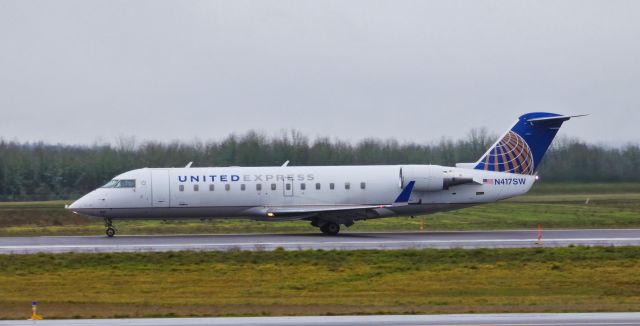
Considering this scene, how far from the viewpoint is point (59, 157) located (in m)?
83.1

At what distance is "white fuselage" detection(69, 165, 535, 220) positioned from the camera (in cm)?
4153

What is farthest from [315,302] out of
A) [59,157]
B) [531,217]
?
[59,157]

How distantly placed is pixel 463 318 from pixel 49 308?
9.84 m

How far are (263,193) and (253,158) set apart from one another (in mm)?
23959

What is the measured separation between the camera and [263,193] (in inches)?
1634

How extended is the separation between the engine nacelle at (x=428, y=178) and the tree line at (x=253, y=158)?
21.2 metres

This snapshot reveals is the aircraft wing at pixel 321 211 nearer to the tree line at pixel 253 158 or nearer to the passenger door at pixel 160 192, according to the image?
the passenger door at pixel 160 192

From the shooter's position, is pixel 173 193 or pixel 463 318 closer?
pixel 463 318

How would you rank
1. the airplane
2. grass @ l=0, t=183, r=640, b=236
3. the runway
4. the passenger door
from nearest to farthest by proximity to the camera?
the runway
the airplane
the passenger door
grass @ l=0, t=183, r=640, b=236

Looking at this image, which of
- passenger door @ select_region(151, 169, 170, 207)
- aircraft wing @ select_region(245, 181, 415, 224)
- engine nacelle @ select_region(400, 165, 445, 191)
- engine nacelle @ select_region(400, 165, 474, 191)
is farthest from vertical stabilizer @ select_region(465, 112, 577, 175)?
passenger door @ select_region(151, 169, 170, 207)

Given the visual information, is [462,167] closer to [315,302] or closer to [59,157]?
[315,302]

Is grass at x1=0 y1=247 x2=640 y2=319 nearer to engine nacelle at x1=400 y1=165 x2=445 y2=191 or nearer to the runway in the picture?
the runway

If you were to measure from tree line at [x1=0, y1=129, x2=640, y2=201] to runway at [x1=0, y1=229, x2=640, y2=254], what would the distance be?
65.6ft

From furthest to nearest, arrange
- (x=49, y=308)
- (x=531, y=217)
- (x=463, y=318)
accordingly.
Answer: (x=531, y=217) → (x=49, y=308) → (x=463, y=318)
